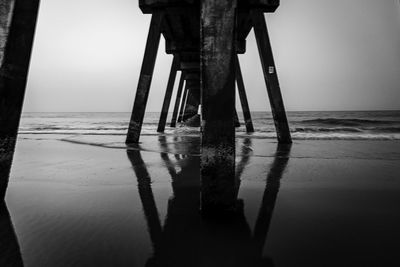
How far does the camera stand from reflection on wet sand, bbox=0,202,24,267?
105 cm

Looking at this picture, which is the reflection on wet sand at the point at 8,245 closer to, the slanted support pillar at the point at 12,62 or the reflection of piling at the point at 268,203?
the slanted support pillar at the point at 12,62

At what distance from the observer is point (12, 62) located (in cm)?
160

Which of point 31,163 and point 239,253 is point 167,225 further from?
point 31,163

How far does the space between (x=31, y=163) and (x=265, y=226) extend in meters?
3.54

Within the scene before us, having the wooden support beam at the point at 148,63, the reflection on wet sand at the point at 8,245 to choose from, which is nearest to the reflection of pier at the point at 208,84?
the reflection on wet sand at the point at 8,245

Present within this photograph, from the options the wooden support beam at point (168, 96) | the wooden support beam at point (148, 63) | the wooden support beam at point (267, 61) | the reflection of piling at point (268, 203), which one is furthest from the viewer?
the wooden support beam at point (168, 96)

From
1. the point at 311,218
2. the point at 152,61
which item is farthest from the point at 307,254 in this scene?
the point at 152,61

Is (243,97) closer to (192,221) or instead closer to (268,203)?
(268,203)

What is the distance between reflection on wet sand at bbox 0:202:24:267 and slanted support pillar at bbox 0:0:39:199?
44cm

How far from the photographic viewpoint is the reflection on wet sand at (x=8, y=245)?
105cm

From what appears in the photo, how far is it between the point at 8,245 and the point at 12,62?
3.84ft

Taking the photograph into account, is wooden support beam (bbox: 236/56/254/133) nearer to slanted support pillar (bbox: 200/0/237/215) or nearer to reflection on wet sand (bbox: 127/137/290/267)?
reflection on wet sand (bbox: 127/137/290/267)

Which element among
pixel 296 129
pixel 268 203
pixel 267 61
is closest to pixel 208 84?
pixel 268 203

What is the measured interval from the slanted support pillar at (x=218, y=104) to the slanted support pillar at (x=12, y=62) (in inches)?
48.9
